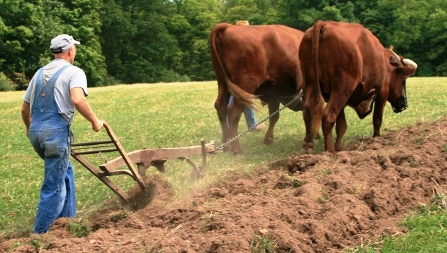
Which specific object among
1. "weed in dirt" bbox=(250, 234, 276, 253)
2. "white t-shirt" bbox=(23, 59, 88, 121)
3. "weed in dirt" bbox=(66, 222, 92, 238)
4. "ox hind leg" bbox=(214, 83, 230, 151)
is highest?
"white t-shirt" bbox=(23, 59, 88, 121)

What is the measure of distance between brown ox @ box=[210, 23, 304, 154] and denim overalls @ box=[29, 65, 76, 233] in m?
4.78

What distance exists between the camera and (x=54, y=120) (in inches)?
262

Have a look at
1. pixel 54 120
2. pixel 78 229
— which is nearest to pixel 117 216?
pixel 78 229

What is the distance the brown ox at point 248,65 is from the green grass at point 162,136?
97 cm

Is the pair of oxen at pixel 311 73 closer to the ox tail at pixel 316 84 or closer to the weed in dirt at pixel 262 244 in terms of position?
the ox tail at pixel 316 84

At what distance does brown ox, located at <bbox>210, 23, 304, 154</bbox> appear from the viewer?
440 inches

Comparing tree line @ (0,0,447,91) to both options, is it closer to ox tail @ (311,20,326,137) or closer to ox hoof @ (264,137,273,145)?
ox hoof @ (264,137,273,145)

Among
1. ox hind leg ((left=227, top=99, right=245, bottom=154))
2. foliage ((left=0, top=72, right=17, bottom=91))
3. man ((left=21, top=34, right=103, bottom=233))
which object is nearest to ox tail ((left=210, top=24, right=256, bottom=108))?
ox hind leg ((left=227, top=99, right=245, bottom=154))

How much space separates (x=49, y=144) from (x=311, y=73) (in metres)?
4.98

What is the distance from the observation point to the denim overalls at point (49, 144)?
260 inches

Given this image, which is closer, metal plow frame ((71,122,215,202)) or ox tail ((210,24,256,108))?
metal plow frame ((71,122,215,202))

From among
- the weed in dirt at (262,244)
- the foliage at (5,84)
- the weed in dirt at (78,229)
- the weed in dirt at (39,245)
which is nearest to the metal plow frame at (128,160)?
the weed in dirt at (78,229)

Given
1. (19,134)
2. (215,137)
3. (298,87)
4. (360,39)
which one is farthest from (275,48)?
(19,134)

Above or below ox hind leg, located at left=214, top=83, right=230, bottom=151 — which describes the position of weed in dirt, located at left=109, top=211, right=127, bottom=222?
above
